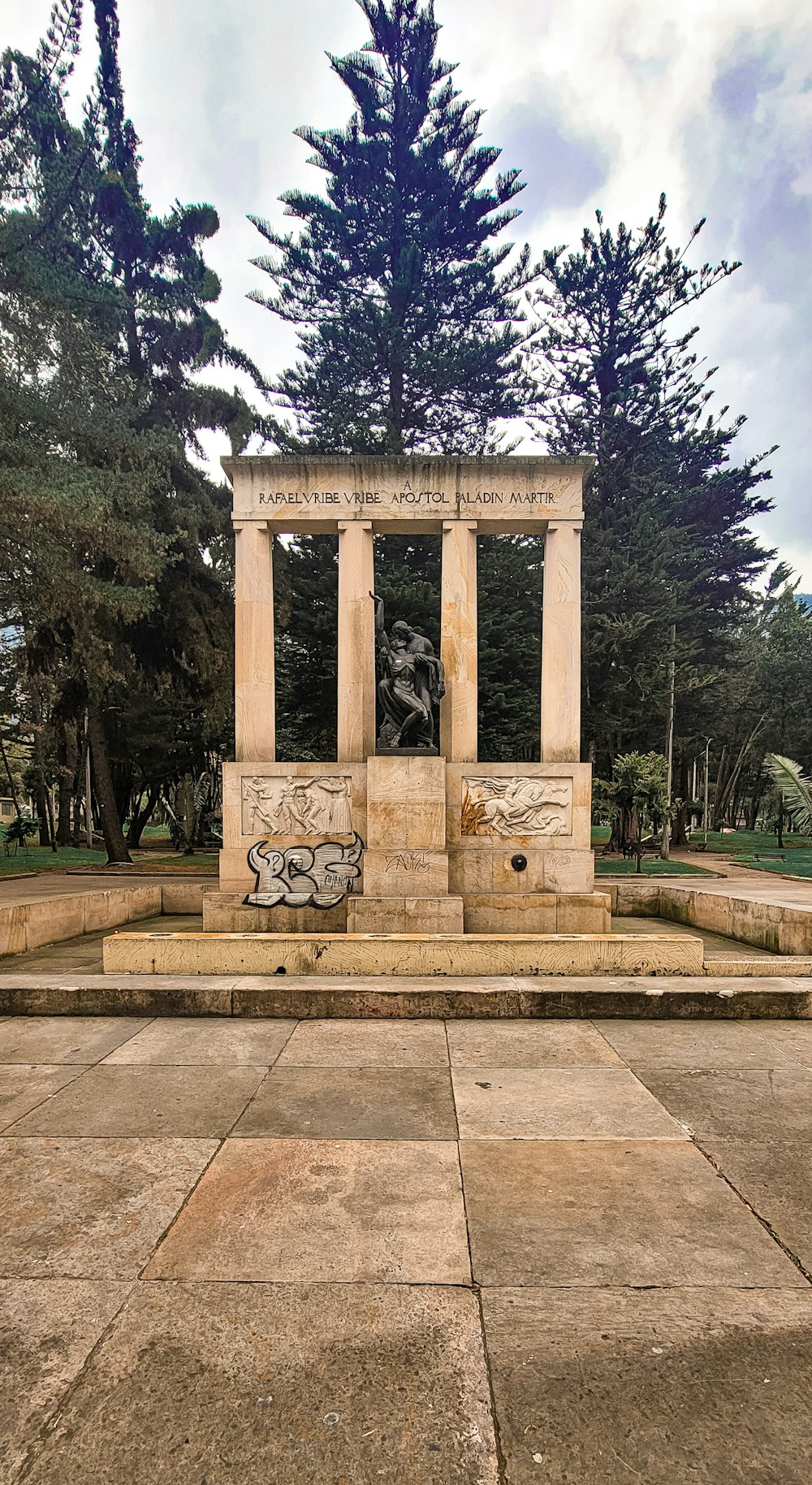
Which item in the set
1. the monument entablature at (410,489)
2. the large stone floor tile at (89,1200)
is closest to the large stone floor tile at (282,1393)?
the large stone floor tile at (89,1200)

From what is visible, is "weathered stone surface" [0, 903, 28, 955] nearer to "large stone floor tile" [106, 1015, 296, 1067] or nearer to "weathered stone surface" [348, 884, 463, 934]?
"large stone floor tile" [106, 1015, 296, 1067]

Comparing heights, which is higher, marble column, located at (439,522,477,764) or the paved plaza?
marble column, located at (439,522,477,764)

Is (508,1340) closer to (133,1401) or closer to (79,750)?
(133,1401)

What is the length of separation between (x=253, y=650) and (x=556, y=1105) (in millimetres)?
9203

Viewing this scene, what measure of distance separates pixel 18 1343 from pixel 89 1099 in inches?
92.4

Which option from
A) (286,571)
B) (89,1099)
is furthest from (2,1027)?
(286,571)

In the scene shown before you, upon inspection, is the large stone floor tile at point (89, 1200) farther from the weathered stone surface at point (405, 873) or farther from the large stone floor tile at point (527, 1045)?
the weathered stone surface at point (405, 873)

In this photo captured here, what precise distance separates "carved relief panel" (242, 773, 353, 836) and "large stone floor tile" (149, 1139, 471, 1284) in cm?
732

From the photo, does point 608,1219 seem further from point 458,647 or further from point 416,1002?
point 458,647

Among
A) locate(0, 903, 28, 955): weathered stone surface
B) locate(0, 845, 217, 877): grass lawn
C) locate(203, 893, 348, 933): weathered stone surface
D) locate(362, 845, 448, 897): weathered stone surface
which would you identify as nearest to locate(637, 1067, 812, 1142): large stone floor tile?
locate(362, 845, 448, 897): weathered stone surface

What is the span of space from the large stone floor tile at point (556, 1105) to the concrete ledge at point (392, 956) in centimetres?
234

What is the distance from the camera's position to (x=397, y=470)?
12258mm

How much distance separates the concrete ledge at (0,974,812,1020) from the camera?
700 cm

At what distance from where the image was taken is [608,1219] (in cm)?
359
